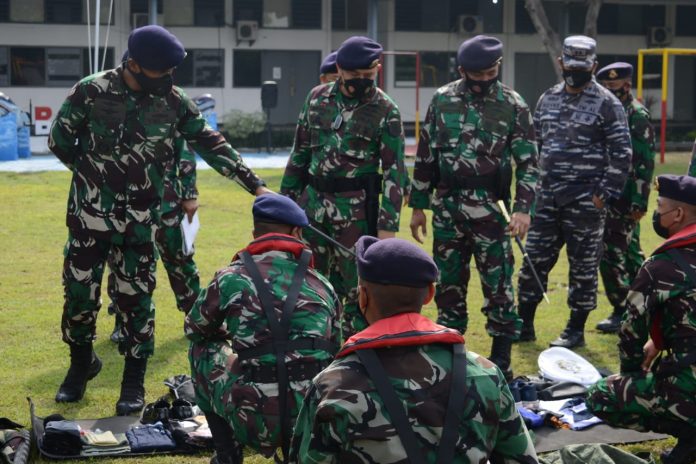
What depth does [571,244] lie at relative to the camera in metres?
8.16

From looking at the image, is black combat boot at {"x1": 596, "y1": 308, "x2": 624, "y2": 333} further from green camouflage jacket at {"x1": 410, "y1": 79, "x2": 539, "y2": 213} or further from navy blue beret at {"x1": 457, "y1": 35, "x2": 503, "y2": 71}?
navy blue beret at {"x1": 457, "y1": 35, "x2": 503, "y2": 71}

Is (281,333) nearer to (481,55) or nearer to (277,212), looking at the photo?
(277,212)

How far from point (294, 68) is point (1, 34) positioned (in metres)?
8.17

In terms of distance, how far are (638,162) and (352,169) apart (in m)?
3.03

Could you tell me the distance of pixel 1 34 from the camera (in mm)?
29078

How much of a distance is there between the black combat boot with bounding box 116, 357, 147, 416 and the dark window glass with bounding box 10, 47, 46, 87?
24245 millimetres

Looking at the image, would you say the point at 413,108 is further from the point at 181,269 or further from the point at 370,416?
the point at 370,416

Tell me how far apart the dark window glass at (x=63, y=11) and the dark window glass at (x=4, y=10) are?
38.6 inches

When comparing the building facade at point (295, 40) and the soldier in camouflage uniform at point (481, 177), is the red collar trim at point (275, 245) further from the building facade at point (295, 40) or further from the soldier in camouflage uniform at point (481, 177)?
the building facade at point (295, 40)

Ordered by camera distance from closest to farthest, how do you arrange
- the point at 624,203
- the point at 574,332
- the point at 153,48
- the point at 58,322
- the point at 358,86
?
the point at 153,48 < the point at 358,86 < the point at 574,332 < the point at 58,322 < the point at 624,203

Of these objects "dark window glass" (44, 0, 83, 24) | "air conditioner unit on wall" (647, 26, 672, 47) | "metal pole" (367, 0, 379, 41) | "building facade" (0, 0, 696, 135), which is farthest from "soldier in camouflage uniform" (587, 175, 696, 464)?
"air conditioner unit on wall" (647, 26, 672, 47)

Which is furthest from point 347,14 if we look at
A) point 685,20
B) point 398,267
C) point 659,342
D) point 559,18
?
point 398,267

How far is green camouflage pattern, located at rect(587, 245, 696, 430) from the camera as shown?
5.31 metres

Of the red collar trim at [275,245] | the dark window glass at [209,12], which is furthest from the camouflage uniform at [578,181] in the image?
the dark window glass at [209,12]
